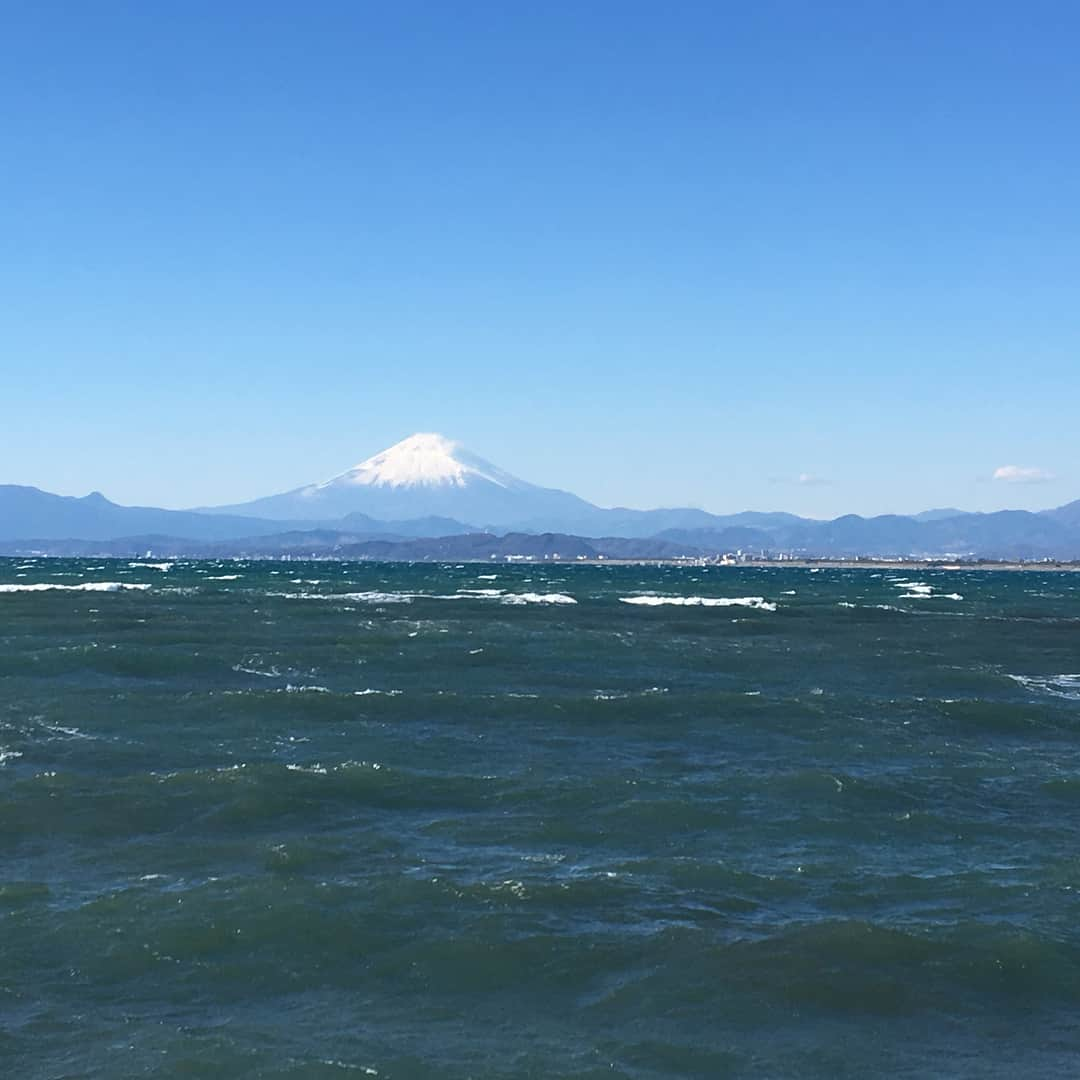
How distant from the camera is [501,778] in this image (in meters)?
30.2

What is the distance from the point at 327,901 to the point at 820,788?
14.1 meters

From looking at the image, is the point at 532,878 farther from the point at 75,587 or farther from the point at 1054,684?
the point at 75,587

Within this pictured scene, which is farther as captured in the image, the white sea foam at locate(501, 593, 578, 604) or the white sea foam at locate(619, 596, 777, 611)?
the white sea foam at locate(501, 593, 578, 604)

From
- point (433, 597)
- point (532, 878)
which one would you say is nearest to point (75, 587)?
point (433, 597)

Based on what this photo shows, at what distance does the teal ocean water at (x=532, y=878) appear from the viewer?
51.0 feet

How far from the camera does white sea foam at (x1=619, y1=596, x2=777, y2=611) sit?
11438 centimetres

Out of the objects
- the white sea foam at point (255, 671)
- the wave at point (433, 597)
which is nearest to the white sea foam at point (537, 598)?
the wave at point (433, 597)

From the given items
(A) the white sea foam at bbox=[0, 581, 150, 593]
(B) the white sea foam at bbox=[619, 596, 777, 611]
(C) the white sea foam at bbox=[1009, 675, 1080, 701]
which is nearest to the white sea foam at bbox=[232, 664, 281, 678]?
(C) the white sea foam at bbox=[1009, 675, 1080, 701]

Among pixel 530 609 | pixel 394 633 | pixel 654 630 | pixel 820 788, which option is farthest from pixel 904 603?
pixel 820 788

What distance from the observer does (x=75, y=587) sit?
440ft

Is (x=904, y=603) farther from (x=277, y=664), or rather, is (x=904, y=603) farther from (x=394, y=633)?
(x=277, y=664)

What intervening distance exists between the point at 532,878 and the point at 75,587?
12362cm

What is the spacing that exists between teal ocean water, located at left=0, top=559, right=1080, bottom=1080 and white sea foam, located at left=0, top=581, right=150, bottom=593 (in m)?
80.7

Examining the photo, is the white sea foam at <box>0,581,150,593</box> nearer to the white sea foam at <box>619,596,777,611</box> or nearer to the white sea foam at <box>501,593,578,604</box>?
the white sea foam at <box>501,593,578,604</box>
